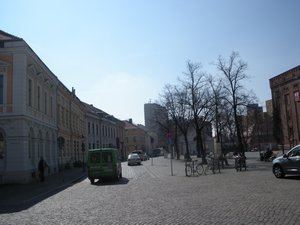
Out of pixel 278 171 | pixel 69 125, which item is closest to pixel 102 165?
pixel 278 171

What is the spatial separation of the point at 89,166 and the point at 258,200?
15441 millimetres

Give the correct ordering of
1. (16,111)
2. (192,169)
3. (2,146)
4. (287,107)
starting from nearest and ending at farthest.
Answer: (16,111), (2,146), (192,169), (287,107)

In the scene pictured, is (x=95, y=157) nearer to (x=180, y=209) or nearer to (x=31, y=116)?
(x=31, y=116)

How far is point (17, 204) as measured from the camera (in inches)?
632

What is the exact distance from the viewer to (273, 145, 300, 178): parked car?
19.9 m

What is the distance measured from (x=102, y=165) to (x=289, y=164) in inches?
474

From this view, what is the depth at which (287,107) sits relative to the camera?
7112cm

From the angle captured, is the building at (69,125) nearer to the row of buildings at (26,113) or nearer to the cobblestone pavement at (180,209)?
the row of buildings at (26,113)

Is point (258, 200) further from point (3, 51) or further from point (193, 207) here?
point (3, 51)

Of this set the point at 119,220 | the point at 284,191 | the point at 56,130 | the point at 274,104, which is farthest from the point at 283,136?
the point at 119,220

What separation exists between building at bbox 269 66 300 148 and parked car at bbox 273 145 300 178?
45.1m

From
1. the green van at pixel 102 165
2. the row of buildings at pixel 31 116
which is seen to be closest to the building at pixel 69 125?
→ the row of buildings at pixel 31 116

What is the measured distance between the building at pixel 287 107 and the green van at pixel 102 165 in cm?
4471

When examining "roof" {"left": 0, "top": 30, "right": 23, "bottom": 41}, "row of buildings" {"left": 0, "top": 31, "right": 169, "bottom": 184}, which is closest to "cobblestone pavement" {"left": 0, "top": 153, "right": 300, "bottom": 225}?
"row of buildings" {"left": 0, "top": 31, "right": 169, "bottom": 184}
